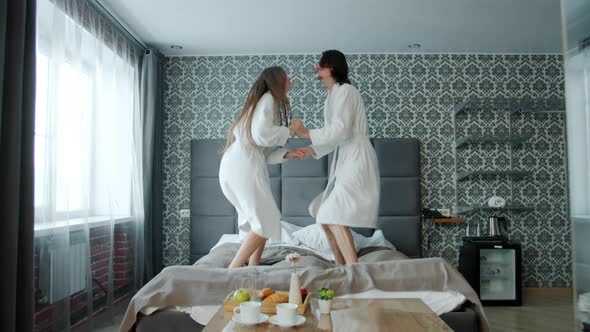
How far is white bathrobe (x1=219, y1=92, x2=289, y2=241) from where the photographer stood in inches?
111

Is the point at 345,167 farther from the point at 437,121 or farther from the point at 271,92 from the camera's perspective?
the point at 437,121

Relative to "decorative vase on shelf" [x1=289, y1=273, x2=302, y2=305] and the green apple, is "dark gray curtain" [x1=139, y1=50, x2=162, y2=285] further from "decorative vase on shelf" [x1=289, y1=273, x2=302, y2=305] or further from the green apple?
"decorative vase on shelf" [x1=289, y1=273, x2=302, y2=305]

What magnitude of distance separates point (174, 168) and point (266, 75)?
232 centimetres

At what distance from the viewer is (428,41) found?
4.62 meters

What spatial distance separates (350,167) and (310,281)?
88 centimetres

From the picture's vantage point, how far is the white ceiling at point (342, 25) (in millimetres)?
3738

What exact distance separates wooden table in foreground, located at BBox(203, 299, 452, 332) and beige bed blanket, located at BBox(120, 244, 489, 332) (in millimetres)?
270

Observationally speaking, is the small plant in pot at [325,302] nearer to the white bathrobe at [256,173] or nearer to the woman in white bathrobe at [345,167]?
the white bathrobe at [256,173]

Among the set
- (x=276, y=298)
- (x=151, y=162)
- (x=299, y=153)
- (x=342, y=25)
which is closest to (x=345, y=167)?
(x=299, y=153)

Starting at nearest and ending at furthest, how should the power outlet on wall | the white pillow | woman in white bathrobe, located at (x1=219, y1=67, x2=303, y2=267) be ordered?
woman in white bathrobe, located at (x1=219, y1=67, x2=303, y2=267)
the white pillow
the power outlet on wall

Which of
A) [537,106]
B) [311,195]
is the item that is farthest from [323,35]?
[537,106]

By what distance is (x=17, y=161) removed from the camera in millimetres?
2330

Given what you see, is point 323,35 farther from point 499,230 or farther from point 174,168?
point 499,230

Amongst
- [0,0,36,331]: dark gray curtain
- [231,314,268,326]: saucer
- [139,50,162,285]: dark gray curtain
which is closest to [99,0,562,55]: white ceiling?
[139,50,162,285]: dark gray curtain
